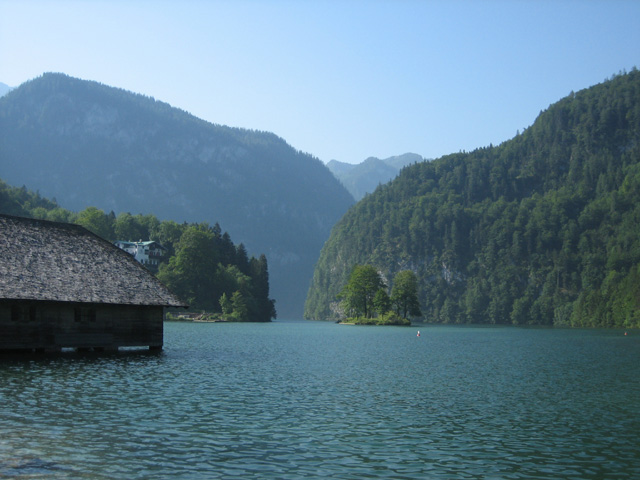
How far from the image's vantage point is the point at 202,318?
17188 centimetres

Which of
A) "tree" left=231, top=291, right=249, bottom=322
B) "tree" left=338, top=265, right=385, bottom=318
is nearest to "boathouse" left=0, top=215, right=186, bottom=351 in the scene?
"tree" left=231, top=291, right=249, bottom=322

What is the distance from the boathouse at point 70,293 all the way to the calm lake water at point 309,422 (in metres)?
3.46

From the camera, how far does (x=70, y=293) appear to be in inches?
Answer: 1927

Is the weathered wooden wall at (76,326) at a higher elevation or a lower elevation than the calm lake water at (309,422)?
higher

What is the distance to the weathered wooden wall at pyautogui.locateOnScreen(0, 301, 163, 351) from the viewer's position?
47.7 meters

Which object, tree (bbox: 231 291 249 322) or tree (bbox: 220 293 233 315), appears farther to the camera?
tree (bbox: 220 293 233 315)

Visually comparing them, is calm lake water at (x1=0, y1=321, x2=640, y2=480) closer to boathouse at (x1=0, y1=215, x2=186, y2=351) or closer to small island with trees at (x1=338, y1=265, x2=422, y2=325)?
boathouse at (x1=0, y1=215, x2=186, y2=351)

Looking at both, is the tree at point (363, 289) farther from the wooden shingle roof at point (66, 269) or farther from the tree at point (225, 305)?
the wooden shingle roof at point (66, 269)

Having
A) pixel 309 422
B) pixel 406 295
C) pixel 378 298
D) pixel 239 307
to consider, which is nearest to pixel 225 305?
pixel 239 307

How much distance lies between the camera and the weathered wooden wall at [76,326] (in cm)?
4769

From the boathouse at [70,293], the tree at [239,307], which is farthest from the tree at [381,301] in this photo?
the boathouse at [70,293]

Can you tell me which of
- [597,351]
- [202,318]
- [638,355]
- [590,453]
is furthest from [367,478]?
[202,318]

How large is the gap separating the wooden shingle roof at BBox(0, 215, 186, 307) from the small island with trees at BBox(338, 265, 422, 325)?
12335 cm

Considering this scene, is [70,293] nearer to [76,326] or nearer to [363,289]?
[76,326]
